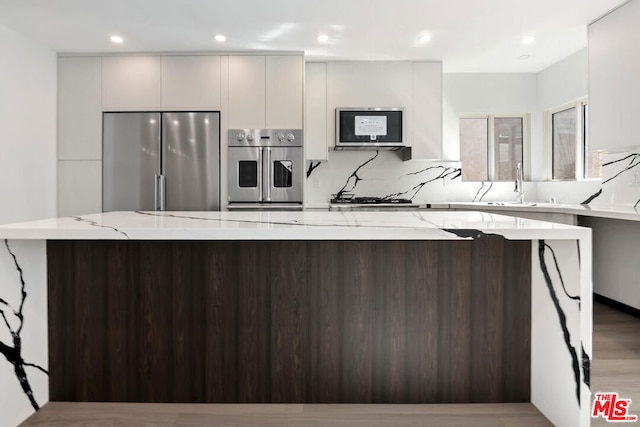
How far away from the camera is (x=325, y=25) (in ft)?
11.7

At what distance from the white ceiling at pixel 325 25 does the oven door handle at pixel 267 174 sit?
0.97 metres

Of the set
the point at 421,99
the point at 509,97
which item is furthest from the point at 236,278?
the point at 509,97

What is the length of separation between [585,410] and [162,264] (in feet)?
5.38

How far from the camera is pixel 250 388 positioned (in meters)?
1.79

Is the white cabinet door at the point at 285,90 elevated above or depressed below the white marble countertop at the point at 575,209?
above

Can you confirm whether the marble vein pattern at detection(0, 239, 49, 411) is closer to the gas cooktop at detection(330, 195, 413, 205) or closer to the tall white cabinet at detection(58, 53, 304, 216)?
the tall white cabinet at detection(58, 53, 304, 216)

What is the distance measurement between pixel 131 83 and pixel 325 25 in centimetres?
199

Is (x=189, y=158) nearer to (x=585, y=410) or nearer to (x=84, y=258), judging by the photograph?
(x=84, y=258)

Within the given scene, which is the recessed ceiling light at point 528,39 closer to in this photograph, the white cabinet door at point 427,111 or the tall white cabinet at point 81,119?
the white cabinet door at point 427,111

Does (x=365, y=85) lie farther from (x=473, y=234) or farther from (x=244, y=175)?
(x=473, y=234)

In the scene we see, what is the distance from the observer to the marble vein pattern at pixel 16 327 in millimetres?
1566

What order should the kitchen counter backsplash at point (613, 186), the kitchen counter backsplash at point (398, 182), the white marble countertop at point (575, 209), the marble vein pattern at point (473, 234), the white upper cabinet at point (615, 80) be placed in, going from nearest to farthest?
the marble vein pattern at point (473, 234) → the white marble countertop at point (575, 209) → the white upper cabinet at point (615, 80) → the kitchen counter backsplash at point (613, 186) → the kitchen counter backsplash at point (398, 182)
